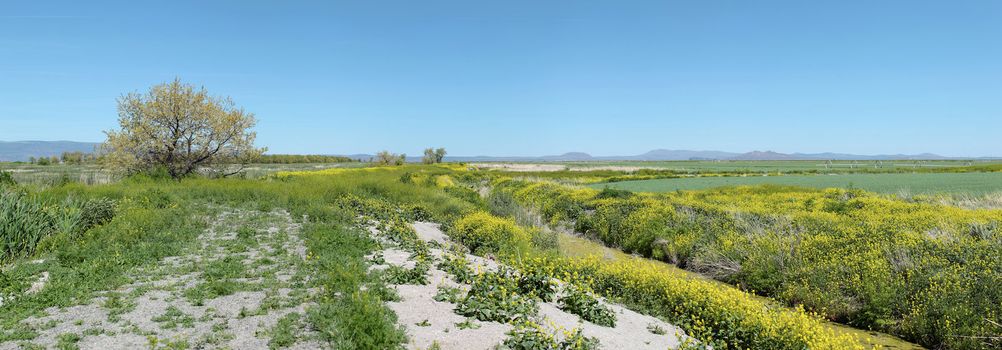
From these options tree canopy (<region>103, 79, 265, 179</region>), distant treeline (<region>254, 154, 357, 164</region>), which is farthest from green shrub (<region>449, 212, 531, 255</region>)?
distant treeline (<region>254, 154, 357, 164</region>)

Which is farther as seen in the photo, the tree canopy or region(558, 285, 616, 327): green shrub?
the tree canopy

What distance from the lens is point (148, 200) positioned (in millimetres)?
18141

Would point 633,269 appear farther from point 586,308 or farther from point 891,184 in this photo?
point 891,184

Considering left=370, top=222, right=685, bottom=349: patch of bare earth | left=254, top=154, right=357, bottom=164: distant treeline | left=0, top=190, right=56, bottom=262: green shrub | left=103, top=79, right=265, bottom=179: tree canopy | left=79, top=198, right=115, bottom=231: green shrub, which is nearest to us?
left=370, top=222, right=685, bottom=349: patch of bare earth

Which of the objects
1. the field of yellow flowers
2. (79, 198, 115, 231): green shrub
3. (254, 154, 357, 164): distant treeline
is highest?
(254, 154, 357, 164): distant treeline

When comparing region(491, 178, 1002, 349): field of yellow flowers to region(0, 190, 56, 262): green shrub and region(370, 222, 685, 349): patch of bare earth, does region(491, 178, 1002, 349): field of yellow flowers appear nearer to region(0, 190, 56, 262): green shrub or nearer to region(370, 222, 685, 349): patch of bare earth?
region(370, 222, 685, 349): patch of bare earth

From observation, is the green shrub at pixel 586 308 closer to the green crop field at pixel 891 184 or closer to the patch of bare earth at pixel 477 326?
the patch of bare earth at pixel 477 326

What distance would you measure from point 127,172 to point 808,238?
36836 millimetres

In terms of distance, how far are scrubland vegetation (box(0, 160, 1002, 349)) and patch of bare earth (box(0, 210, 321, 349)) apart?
0.27 metres

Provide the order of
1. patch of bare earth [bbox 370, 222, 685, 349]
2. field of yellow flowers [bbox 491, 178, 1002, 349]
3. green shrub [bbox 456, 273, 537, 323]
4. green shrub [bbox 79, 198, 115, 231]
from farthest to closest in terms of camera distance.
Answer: green shrub [bbox 79, 198, 115, 231], field of yellow flowers [bbox 491, 178, 1002, 349], green shrub [bbox 456, 273, 537, 323], patch of bare earth [bbox 370, 222, 685, 349]

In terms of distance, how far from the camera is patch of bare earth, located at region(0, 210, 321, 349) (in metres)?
6.24

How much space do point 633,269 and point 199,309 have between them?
31.2 feet

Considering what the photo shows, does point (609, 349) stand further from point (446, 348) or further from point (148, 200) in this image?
point (148, 200)

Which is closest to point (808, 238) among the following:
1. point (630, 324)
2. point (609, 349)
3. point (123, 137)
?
point (630, 324)
